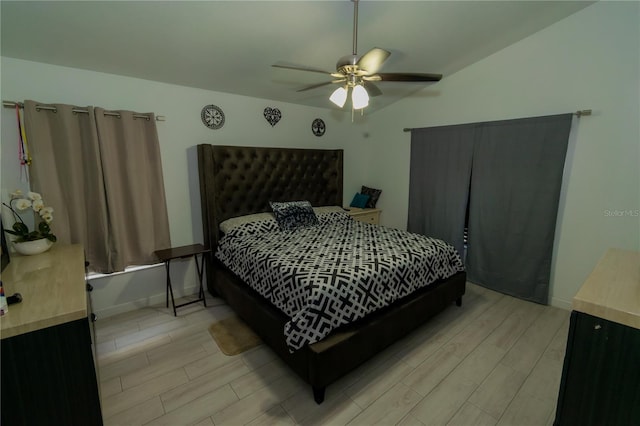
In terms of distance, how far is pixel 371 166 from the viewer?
453cm

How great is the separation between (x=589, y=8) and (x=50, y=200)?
4.85 metres

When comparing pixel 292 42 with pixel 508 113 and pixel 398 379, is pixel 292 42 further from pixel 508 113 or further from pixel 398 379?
pixel 398 379

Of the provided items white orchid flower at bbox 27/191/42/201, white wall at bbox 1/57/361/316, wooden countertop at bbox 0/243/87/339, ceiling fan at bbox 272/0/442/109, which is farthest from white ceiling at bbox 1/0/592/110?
wooden countertop at bbox 0/243/87/339

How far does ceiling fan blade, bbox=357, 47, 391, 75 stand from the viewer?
5.31 feet

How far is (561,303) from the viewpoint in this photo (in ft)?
9.20

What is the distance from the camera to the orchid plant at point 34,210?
6.22 feet

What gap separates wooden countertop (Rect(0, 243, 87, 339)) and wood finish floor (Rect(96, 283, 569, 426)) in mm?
875

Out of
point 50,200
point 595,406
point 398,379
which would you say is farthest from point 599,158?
point 50,200

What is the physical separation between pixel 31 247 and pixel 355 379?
94.6 inches

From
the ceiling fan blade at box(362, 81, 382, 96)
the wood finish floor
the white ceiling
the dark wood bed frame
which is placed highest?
the white ceiling

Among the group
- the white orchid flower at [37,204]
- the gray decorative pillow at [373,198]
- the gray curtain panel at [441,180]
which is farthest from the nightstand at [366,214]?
the white orchid flower at [37,204]

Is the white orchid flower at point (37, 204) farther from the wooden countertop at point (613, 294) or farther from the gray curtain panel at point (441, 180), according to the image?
the gray curtain panel at point (441, 180)

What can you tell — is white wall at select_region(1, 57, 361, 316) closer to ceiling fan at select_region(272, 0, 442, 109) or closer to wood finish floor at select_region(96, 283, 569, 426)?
wood finish floor at select_region(96, 283, 569, 426)

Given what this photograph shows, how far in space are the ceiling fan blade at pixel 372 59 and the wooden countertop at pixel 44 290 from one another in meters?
1.90
